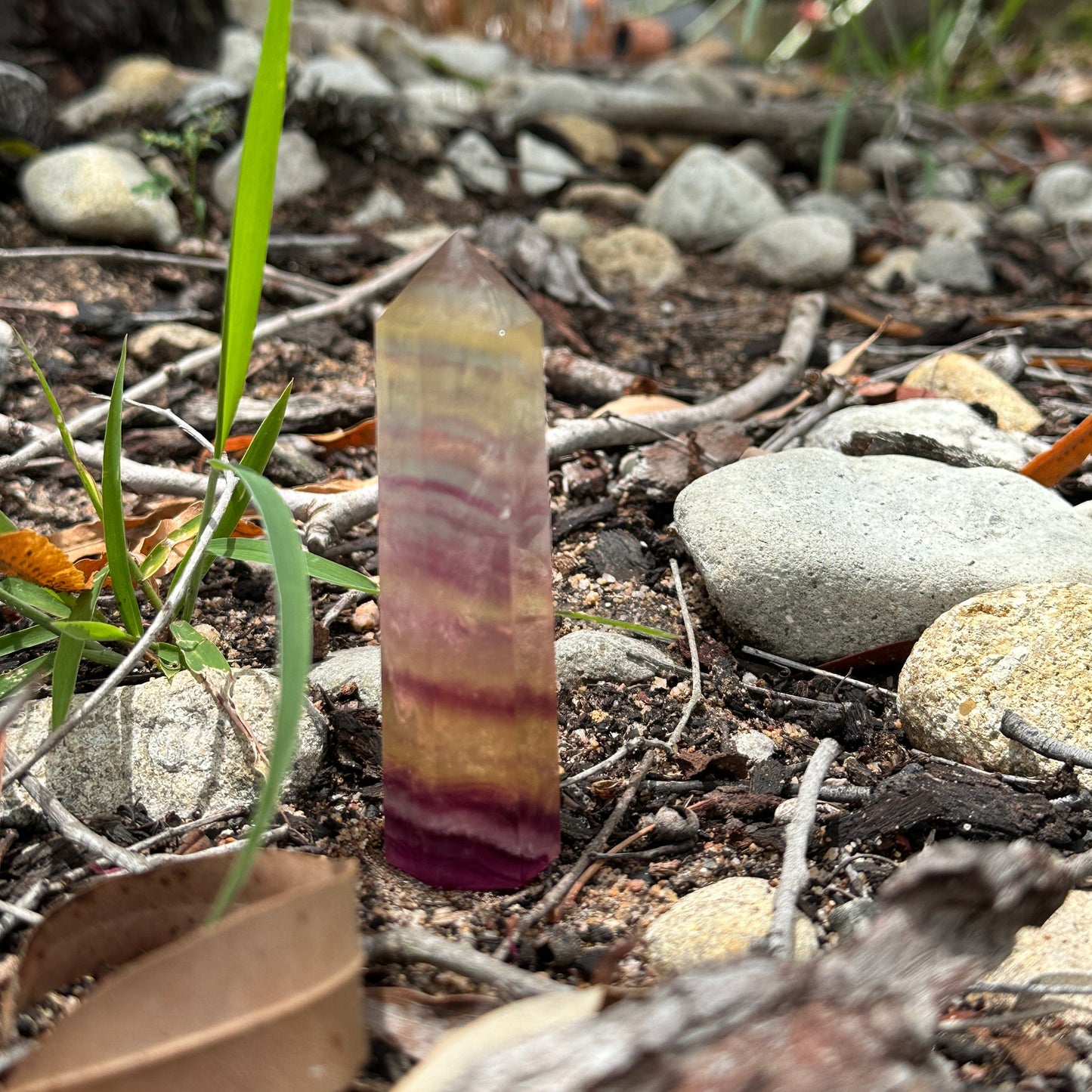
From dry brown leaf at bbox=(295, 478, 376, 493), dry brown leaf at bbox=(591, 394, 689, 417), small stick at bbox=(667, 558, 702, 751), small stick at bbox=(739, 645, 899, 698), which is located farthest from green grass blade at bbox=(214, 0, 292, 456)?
dry brown leaf at bbox=(591, 394, 689, 417)

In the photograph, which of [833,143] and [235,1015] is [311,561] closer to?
[235,1015]

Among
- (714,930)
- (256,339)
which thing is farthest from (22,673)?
(256,339)

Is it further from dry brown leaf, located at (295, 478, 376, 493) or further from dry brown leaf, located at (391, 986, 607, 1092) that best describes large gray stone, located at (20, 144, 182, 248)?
dry brown leaf, located at (391, 986, 607, 1092)

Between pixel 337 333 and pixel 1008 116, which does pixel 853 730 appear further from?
pixel 1008 116

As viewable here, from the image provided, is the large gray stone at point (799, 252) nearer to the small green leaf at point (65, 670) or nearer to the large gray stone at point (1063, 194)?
the large gray stone at point (1063, 194)

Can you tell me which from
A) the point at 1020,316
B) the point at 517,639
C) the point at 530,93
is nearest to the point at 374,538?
the point at 517,639

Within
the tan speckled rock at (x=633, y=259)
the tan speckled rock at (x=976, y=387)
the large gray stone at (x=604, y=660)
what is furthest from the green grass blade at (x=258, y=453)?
the tan speckled rock at (x=633, y=259)
